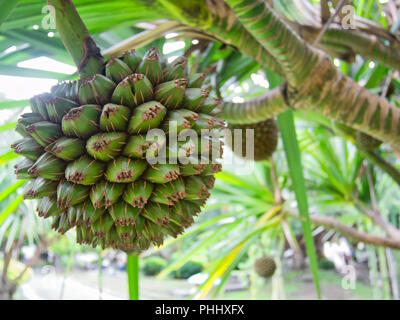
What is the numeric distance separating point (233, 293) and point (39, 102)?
2102 millimetres

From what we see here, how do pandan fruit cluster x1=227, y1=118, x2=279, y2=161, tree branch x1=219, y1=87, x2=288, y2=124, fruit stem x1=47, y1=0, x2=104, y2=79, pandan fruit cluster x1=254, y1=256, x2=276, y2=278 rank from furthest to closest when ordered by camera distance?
pandan fruit cluster x1=254, y1=256, x2=276, y2=278 < pandan fruit cluster x1=227, y1=118, x2=279, y2=161 < tree branch x1=219, y1=87, x2=288, y2=124 < fruit stem x1=47, y1=0, x2=104, y2=79

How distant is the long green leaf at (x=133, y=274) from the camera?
43cm

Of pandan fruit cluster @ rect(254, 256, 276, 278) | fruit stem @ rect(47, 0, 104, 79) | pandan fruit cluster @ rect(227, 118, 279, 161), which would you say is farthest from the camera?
pandan fruit cluster @ rect(254, 256, 276, 278)

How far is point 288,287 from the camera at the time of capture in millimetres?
3348

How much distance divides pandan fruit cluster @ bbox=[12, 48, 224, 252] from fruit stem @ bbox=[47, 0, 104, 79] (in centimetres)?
1

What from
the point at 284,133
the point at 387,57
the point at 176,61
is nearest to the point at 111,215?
the point at 176,61

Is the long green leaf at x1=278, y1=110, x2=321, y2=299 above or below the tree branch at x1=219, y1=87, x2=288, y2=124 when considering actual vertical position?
below

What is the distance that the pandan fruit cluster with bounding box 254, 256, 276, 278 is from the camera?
150 cm

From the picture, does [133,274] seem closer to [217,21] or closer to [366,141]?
[217,21]

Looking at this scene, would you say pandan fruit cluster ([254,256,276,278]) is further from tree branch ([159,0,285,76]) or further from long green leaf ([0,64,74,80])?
long green leaf ([0,64,74,80])

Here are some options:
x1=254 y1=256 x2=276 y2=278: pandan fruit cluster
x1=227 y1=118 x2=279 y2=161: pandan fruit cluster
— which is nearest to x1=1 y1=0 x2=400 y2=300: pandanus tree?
x1=227 y1=118 x2=279 y2=161: pandan fruit cluster

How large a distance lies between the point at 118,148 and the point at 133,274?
0.70 feet

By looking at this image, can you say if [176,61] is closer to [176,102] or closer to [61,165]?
[176,102]

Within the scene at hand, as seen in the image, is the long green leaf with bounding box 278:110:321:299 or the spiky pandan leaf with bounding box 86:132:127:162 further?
the long green leaf with bounding box 278:110:321:299
